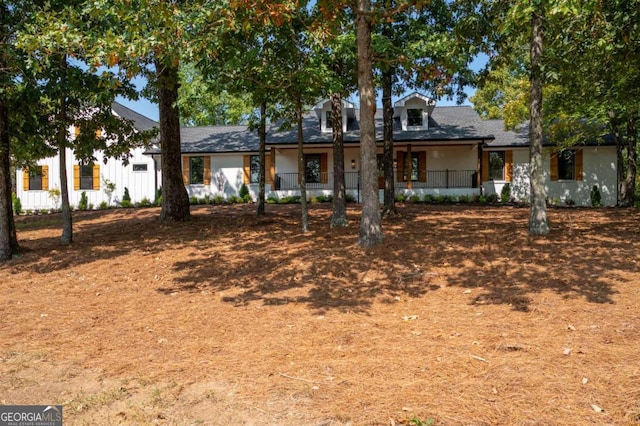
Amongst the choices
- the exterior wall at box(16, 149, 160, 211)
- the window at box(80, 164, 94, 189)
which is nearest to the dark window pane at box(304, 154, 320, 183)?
the exterior wall at box(16, 149, 160, 211)

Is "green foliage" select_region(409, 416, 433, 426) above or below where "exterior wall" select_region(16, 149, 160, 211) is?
below

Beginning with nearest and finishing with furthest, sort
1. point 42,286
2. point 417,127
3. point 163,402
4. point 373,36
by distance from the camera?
point 163,402, point 42,286, point 373,36, point 417,127

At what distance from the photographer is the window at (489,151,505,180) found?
69.1ft

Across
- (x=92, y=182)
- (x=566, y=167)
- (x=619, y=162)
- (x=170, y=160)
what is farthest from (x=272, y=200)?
(x=619, y=162)

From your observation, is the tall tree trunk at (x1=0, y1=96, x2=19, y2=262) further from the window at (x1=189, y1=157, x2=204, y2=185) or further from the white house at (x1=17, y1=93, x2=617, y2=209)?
the window at (x1=189, y1=157, x2=204, y2=185)

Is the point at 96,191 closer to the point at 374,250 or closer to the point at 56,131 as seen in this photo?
the point at 56,131

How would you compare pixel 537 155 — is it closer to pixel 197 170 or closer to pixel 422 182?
pixel 422 182

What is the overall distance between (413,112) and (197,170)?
37.4 ft

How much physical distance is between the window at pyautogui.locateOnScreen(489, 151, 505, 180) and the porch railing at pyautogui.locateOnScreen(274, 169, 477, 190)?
129 centimetres

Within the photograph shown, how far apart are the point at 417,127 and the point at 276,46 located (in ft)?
42.4

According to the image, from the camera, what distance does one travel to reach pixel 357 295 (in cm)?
557

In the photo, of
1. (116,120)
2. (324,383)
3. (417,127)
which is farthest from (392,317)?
(417,127)

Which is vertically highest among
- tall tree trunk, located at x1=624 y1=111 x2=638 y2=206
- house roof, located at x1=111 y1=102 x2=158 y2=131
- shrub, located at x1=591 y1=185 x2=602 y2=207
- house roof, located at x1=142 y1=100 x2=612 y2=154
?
house roof, located at x1=111 y1=102 x2=158 y2=131

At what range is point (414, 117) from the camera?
2119 centimetres
